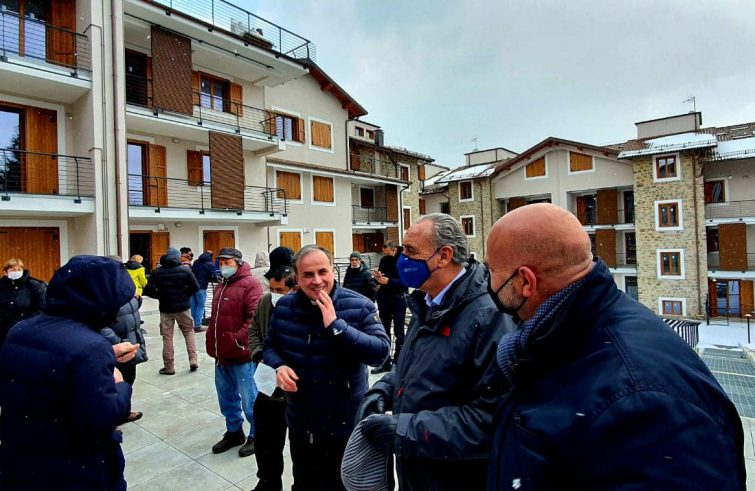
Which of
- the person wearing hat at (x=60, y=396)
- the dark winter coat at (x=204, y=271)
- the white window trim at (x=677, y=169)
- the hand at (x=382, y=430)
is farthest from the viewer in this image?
the white window trim at (x=677, y=169)

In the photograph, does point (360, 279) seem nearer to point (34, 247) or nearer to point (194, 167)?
point (34, 247)

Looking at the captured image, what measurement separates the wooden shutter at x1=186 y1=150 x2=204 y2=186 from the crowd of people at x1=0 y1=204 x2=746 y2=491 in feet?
41.5

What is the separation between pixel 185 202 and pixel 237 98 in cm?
501

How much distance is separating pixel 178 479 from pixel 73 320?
2.18 m

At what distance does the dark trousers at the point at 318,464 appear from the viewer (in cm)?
252

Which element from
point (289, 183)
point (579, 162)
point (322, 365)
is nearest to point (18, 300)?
point (322, 365)

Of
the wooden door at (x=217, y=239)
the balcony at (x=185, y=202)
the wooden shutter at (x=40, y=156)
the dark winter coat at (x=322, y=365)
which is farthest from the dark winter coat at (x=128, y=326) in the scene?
the wooden door at (x=217, y=239)

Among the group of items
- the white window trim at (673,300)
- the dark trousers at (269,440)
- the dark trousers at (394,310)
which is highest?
the dark trousers at (394,310)

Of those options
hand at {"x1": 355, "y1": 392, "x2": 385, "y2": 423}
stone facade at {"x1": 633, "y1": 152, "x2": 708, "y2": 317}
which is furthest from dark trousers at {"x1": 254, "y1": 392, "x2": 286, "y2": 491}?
stone facade at {"x1": 633, "y1": 152, "x2": 708, "y2": 317}

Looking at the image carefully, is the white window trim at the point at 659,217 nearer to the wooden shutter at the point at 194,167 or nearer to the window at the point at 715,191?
the window at the point at 715,191

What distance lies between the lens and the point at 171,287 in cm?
602

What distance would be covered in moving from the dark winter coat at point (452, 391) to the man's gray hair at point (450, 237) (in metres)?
0.16

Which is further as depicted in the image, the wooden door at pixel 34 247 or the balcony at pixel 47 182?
the wooden door at pixel 34 247

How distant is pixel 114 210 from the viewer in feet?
35.7
